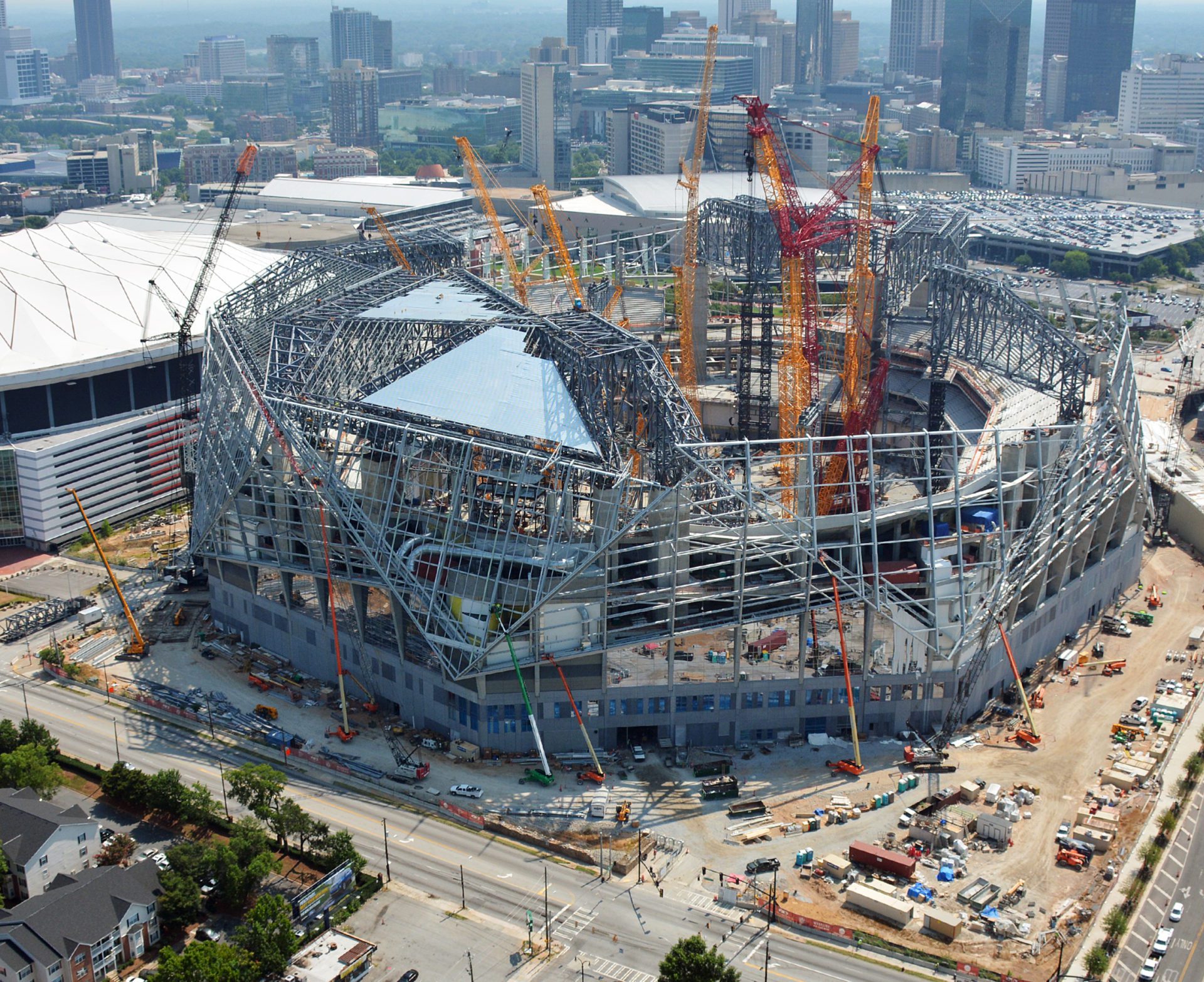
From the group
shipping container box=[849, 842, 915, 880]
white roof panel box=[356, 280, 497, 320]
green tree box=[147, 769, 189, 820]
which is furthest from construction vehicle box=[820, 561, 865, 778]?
white roof panel box=[356, 280, 497, 320]

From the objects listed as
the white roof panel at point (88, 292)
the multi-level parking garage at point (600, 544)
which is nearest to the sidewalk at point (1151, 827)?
the multi-level parking garage at point (600, 544)

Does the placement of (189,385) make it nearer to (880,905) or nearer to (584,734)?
(584,734)

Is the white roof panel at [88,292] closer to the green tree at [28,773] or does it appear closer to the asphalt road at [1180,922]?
the green tree at [28,773]

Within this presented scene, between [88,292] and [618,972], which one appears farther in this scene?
[88,292]

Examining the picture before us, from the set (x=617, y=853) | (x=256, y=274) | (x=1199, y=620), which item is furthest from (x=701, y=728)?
(x=256, y=274)

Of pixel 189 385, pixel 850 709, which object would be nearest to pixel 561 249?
pixel 189 385
